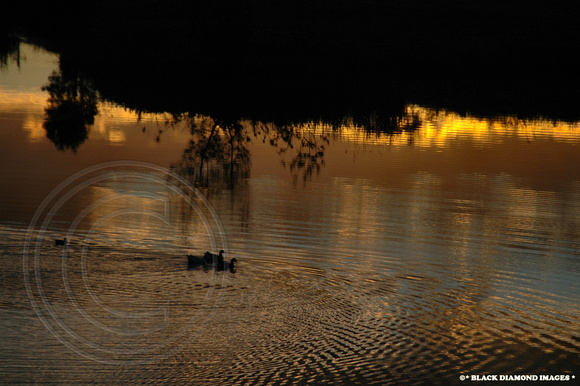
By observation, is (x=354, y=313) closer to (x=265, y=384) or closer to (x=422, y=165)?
(x=265, y=384)

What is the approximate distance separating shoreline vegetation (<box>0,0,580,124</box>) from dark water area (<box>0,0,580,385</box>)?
0.28 meters

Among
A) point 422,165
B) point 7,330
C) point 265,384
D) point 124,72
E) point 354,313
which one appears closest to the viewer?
point 265,384

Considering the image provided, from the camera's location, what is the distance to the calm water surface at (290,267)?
37.6ft

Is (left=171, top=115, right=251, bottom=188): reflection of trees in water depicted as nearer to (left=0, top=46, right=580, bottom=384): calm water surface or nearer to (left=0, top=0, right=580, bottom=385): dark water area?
(left=0, top=0, right=580, bottom=385): dark water area

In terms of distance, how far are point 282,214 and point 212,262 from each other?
5.29 m

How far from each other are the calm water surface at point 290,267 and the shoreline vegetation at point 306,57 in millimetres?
8534

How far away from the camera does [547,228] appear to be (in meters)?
20.6

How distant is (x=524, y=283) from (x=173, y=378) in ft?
→ 28.0

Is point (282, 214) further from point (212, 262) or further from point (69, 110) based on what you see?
point (69, 110)

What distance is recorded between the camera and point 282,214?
20.9 metres

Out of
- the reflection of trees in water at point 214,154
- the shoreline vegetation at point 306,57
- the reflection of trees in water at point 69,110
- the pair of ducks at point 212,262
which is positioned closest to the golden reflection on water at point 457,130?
the shoreline vegetation at point 306,57

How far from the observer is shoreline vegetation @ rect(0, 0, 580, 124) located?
3928 cm

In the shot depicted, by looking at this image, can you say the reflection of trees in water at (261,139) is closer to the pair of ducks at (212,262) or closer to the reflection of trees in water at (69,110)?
the reflection of trees in water at (69,110)

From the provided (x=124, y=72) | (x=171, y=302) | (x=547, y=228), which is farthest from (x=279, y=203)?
(x=124, y=72)
